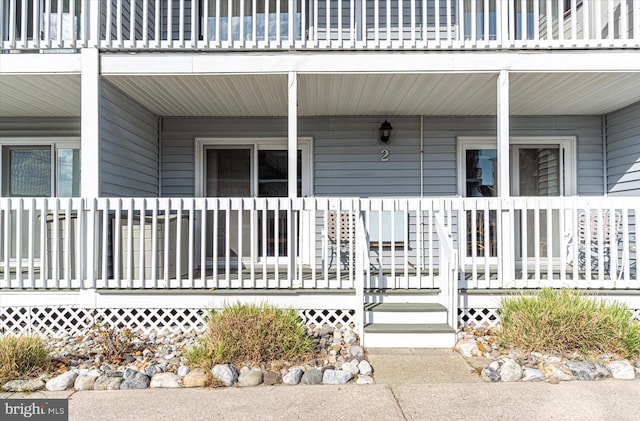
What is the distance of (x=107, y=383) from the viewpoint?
10.6 feet

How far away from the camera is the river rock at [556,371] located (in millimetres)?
3297

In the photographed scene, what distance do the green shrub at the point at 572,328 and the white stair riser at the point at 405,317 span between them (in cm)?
61

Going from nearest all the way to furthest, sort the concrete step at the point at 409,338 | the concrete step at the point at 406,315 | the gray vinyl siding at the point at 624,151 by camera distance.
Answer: the concrete step at the point at 409,338
the concrete step at the point at 406,315
the gray vinyl siding at the point at 624,151

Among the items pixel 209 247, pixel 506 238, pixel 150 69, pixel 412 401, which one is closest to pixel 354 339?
pixel 412 401

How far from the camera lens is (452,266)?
394 cm

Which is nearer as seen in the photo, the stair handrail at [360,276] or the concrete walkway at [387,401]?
the concrete walkway at [387,401]

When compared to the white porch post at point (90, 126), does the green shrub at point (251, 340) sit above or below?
below

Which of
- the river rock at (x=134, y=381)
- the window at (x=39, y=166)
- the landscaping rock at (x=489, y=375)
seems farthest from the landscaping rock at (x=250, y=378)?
the window at (x=39, y=166)

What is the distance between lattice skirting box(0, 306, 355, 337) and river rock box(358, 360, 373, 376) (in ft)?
3.03

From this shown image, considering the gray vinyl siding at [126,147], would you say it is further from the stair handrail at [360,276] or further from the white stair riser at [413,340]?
the white stair riser at [413,340]

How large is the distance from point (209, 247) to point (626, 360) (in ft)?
17.4

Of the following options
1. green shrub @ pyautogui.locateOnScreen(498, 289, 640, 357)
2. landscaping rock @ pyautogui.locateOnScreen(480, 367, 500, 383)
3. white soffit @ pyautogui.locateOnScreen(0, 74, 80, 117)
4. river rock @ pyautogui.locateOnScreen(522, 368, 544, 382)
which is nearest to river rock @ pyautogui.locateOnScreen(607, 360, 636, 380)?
green shrub @ pyautogui.locateOnScreen(498, 289, 640, 357)

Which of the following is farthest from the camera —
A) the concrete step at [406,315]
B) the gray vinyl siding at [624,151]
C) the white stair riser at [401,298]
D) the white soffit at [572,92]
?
the gray vinyl siding at [624,151]

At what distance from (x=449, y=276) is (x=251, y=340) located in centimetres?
205
